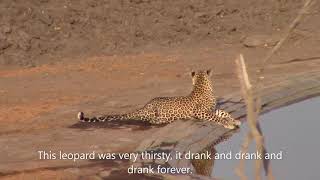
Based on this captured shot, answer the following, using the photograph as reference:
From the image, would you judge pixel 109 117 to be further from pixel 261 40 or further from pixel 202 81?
pixel 261 40

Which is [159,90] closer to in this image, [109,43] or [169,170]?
[169,170]

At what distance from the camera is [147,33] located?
18016 millimetres

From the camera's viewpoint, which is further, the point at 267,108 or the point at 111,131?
the point at 267,108

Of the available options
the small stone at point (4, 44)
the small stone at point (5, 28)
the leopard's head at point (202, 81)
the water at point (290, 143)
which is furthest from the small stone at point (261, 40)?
the leopard's head at point (202, 81)

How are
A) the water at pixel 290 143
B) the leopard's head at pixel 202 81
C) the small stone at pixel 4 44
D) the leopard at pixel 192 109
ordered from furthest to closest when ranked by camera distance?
the small stone at pixel 4 44 < the leopard's head at pixel 202 81 < the leopard at pixel 192 109 < the water at pixel 290 143

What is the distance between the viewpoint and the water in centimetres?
622

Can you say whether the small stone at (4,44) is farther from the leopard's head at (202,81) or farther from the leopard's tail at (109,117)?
the leopard's head at (202,81)

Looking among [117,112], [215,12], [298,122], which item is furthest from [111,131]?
[215,12]

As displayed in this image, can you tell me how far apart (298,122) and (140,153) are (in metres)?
1.86

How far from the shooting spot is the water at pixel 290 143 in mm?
6223

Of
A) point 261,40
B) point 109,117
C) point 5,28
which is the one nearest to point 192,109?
point 109,117

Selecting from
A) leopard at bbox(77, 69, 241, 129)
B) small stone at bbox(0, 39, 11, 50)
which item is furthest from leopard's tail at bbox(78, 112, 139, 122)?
small stone at bbox(0, 39, 11, 50)

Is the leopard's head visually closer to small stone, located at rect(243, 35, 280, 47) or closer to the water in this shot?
the water

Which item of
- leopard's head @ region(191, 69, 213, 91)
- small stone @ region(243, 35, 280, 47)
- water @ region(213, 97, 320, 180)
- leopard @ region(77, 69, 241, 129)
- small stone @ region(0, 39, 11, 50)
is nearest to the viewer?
water @ region(213, 97, 320, 180)
